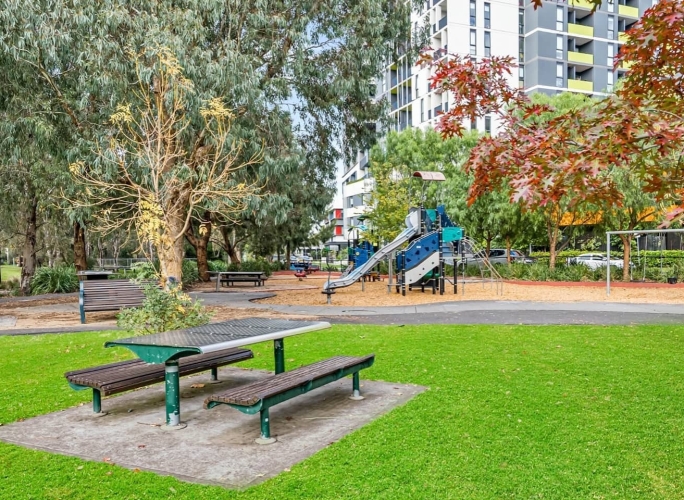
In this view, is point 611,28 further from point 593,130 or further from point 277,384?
point 277,384

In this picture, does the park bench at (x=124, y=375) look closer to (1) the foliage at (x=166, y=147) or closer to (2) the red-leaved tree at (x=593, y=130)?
(2) the red-leaved tree at (x=593, y=130)

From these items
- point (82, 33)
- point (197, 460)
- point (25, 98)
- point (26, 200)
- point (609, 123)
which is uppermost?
point (82, 33)

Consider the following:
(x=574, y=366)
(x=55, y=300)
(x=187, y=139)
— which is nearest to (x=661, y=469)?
(x=574, y=366)

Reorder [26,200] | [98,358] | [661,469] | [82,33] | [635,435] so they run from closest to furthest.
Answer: [661,469] → [635,435] → [98,358] → [82,33] → [26,200]

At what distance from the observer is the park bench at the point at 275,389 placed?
14.9ft

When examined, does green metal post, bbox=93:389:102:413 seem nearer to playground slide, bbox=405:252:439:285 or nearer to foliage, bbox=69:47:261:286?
foliage, bbox=69:47:261:286

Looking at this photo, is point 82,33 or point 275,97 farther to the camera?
point 275,97

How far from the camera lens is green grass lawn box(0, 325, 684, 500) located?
3824 millimetres

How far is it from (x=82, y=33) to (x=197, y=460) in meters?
13.7

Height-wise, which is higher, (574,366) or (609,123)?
(609,123)

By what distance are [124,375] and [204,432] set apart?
113 cm

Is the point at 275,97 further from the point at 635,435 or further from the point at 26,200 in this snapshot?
the point at 26,200

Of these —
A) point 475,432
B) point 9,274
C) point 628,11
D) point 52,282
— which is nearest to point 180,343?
point 475,432

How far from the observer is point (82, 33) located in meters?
14.5
